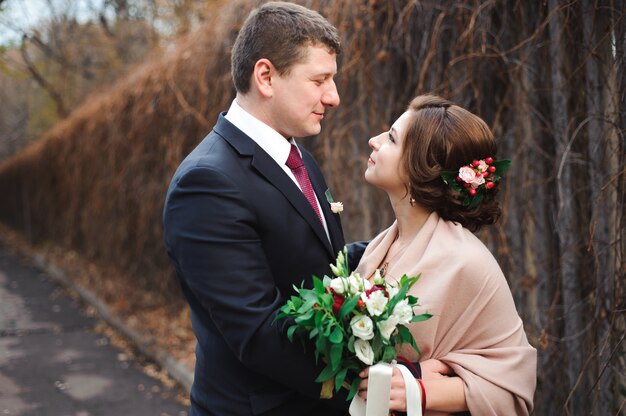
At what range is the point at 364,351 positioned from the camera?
1.95 m

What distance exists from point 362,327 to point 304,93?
0.93 meters

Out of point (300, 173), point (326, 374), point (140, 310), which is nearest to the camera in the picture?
point (326, 374)

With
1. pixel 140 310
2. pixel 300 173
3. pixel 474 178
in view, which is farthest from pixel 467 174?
pixel 140 310

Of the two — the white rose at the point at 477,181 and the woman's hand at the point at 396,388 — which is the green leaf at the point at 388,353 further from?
the white rose at the point at 477,181

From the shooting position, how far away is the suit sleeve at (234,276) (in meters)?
2.05

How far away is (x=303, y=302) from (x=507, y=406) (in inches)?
30.1

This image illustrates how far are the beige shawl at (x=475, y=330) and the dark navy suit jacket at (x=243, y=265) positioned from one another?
1.24ft

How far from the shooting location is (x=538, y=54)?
11.9ft

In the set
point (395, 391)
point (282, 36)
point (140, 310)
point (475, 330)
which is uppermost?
point (282, 36)

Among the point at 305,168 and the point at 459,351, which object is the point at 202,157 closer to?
the point at 305,168

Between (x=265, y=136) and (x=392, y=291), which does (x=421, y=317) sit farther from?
(x=265, y=136)

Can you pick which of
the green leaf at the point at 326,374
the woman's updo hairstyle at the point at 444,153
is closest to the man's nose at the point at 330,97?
the woman's updo hairstyle at the point at 444,153

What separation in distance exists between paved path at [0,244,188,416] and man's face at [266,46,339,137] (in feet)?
13.7

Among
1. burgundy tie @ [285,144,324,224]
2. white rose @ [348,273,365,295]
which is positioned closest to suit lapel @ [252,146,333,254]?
burgundy tie @ [285,144,324,224]
